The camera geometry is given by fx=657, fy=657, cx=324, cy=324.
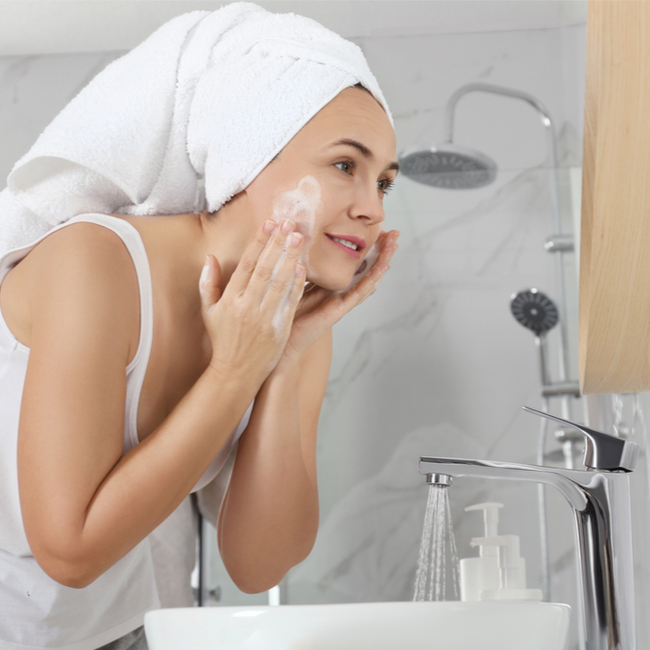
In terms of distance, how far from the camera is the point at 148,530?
676mm

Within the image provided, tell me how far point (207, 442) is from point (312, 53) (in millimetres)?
471

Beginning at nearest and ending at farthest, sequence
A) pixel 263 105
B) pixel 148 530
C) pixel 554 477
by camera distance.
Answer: pixel 554 477 < pixel 148 530 < pixel 263 105

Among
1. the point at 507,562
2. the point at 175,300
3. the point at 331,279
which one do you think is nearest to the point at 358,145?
the point at 331,279

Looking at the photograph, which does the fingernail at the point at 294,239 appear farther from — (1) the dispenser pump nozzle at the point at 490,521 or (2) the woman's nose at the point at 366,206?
(1) the dispenser pump nozzle at the point at 490,521

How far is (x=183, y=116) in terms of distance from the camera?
82 cm

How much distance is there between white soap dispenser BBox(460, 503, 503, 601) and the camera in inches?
30.9

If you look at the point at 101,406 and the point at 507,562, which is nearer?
the point at 101,406

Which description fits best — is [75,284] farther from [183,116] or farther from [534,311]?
[534,311]

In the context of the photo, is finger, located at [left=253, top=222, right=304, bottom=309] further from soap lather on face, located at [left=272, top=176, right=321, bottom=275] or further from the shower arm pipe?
the shower arm pipe

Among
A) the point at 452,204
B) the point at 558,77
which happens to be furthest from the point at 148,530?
the point at 558,77

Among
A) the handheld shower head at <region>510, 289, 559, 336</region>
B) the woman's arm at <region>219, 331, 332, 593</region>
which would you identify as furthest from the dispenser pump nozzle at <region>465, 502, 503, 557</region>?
the handheld shower head at <region>510, 289, 559, 336</region>

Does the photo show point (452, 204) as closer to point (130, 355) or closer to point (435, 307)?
point (435, 307)

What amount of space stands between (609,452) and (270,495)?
1.45ft

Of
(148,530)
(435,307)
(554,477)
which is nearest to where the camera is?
(554,477)
